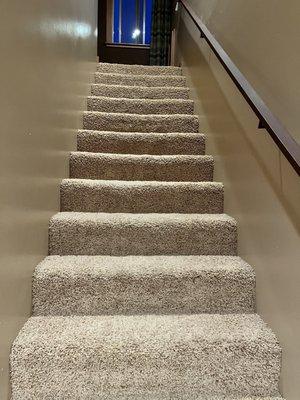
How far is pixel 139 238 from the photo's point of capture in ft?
5.60

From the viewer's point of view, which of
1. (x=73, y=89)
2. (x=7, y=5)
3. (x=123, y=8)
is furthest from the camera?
(x=123, y=8)

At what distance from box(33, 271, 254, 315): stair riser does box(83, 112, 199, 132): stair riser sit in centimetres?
144

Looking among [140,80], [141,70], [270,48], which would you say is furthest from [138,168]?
[141,70]

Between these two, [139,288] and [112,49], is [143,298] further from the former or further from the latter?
[112,49]

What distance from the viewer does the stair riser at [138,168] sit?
7.19ft

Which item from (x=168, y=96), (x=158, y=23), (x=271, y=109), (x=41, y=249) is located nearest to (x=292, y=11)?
(x=271, y=109)

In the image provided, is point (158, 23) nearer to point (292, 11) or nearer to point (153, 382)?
point (292, 11)

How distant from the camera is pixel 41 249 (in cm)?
156

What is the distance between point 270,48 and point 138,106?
1515 millimetres

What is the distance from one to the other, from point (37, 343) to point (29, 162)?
670mm

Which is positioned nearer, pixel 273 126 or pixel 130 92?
pixel 273 126

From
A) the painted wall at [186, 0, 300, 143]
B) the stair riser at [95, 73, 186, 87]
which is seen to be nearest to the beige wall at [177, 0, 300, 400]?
the painted wall at [186, 0, 300, 143]

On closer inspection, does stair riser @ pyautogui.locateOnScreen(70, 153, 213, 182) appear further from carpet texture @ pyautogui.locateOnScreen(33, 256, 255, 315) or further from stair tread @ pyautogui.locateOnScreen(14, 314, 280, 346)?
stair tread @ pyautogui.locateOnScreen(14, 314, 280, 346)

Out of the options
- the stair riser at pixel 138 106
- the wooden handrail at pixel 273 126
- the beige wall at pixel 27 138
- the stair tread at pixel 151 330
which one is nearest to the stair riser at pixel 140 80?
the stair riser at pixel 138 106
